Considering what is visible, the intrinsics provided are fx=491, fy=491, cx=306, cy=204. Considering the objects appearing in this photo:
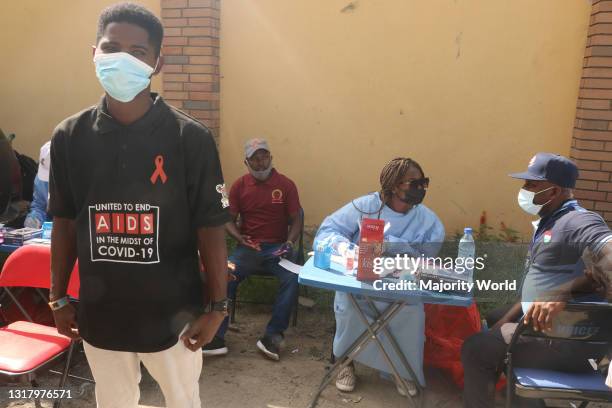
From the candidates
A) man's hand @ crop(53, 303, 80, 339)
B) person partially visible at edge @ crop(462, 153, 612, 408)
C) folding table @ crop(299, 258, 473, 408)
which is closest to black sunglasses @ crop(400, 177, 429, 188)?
person partially visible at edge @ crop(462, 153, 612, 408)

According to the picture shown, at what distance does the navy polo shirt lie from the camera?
2336 mm

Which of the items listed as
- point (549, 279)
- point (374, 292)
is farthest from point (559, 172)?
point (374, 292)

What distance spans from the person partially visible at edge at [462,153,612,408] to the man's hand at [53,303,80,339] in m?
1.92

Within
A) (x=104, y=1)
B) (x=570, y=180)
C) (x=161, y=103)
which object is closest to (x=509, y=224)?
(x=570, y=180)

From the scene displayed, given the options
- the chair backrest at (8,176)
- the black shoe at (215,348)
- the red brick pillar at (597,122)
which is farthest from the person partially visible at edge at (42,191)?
the red brick pillar at (597,122)

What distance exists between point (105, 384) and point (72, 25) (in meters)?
4.68

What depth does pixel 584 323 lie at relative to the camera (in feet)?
7.41

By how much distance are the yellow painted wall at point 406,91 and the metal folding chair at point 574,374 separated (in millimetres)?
2527

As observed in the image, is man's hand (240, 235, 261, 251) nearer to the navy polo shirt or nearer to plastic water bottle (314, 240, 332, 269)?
plastic water bottle (314, 240, 332, 269)

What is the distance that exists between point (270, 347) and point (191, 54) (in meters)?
2.85

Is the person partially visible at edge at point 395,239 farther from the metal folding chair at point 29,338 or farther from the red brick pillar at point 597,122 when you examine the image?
the red brick pillar at point 597,122

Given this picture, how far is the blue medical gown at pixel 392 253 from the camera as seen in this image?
2.98 metres

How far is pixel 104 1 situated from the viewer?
518 centimetres

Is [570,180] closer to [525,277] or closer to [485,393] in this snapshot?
[525,277]
